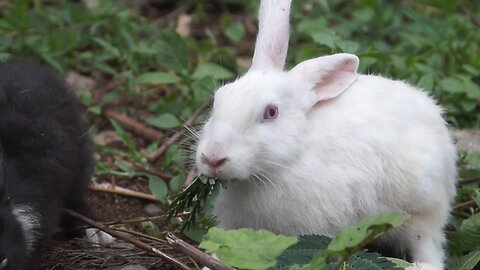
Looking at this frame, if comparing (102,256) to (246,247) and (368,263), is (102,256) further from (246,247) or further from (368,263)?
(368,263)

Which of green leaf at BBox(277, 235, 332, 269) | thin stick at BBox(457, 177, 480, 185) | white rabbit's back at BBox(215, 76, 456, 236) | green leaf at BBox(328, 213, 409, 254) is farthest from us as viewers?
thin stick at BBox(457, 177, 480, 185)

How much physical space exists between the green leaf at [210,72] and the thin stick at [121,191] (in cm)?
88

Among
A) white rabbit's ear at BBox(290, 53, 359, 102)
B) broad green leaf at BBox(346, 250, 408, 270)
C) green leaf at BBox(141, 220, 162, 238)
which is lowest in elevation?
green leaf at BBox(141, 220, 162, 238)

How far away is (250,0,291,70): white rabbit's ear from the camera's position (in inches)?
191

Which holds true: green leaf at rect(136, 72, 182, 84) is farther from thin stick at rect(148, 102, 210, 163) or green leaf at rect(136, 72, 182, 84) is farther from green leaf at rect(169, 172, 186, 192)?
green leaf at rect(169, 172, 186, 192)

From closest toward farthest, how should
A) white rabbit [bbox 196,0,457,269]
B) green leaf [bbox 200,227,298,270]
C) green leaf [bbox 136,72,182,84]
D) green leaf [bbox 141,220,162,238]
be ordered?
green leaf [bbox 200,227,298,270] < white rabbit [bbox 196,0,457,269] < green leaf [bbox 141,220,162,238] < green leaf [bbox 136,72,182,84]

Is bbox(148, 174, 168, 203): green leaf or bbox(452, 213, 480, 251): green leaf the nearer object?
bbox(452, 213, 480, 251): green leaf

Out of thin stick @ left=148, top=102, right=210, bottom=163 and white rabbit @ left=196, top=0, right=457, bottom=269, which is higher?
white rabbit @ left=196, top=0, right=457, bottom=269

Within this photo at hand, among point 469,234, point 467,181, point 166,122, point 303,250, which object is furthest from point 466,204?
point 166,122

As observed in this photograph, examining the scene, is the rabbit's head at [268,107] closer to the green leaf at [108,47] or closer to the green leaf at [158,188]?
the green leaf at [158,188]

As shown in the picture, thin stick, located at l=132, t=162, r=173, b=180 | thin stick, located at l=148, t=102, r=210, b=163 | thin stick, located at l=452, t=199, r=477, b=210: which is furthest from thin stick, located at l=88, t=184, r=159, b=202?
thin stick, located at l=452, t=199, r=477, b=210

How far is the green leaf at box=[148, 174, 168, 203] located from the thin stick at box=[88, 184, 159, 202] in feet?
0.51

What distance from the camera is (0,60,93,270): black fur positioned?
4844 millimetres

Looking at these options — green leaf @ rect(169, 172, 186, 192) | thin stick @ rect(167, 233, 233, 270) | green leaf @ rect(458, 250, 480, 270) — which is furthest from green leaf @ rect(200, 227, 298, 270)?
green leaf @ rect(169, 172, 186, 192)
